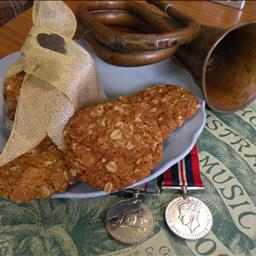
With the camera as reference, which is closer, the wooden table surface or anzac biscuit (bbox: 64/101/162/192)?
anzac biscuit (bbox: 64/101/162/192)

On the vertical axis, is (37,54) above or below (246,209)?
above

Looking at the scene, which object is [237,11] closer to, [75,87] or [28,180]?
[75,87]

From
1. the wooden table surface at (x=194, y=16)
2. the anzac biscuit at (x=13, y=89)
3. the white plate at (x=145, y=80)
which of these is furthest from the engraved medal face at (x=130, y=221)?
the wooden table surface at (x=194, y=16)

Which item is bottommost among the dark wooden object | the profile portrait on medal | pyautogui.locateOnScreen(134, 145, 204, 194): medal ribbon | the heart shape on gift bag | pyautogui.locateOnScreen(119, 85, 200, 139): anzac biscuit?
the profile portrait on medal

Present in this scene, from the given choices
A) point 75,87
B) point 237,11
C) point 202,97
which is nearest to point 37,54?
point 75,87

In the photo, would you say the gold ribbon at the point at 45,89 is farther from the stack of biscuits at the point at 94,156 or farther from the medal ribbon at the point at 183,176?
the medal ribbon at the point at 183,176

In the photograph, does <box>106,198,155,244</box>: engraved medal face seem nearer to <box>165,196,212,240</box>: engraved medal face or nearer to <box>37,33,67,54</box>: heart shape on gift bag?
<box>165,196,212,240</box>: engraved medal face

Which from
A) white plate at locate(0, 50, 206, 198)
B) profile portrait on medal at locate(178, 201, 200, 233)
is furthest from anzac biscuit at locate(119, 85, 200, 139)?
profile portrait on medal at locate(178, 201, 200, 233)
